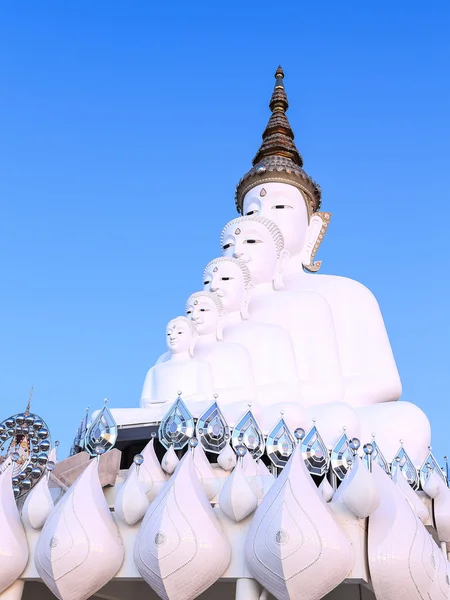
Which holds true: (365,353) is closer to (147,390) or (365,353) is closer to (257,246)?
(257,246)

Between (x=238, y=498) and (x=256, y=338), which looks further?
(x=256, y=338)

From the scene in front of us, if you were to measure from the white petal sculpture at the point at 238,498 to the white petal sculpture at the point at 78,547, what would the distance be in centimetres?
112

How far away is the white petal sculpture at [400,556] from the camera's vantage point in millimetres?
6059

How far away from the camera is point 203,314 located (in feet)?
39.0

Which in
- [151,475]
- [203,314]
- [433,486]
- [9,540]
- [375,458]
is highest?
[203,314]

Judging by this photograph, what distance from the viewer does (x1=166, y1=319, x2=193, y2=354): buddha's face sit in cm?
1109

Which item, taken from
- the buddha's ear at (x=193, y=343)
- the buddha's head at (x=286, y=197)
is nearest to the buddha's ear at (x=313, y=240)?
the buddha's head at (x=286, y=197)

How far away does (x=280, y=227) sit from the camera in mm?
14812

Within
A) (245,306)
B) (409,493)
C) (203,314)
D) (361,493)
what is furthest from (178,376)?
(361,493)

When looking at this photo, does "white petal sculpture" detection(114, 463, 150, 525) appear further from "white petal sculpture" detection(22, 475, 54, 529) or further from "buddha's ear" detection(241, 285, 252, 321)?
"buddha's ear" detection(241, 285, 252, 321)

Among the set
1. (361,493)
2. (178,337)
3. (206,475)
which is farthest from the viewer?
(178,337)

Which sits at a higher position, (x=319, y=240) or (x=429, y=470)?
(x=319, y=240)

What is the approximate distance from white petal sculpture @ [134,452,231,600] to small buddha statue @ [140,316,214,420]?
3.38 meters

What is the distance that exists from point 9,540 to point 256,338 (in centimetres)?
614
